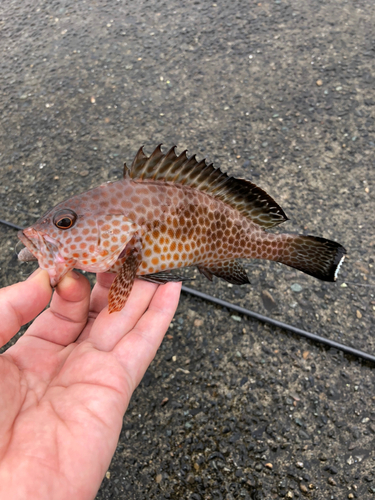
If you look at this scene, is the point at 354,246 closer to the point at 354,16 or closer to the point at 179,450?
the point at 179,450

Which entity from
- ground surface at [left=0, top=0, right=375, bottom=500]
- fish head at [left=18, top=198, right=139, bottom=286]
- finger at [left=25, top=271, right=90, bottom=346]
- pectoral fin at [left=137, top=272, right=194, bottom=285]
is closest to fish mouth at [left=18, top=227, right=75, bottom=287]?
fish head at [left=18, top=198, right=139, bottom=286]

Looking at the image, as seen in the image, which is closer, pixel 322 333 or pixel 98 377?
pixel 98 377

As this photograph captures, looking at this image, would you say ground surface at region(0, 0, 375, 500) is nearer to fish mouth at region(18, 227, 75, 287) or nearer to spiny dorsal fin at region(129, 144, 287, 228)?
spiny dorsal fin at region(129, 144, 287, 228)

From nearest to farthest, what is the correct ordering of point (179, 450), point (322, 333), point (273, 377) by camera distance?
point (179, 450) → point (273, 377) → point (322, 333)

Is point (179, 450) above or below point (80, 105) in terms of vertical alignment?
below

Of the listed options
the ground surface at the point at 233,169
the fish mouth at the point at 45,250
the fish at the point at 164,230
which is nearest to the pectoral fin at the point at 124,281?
the fish at the point at 164,230

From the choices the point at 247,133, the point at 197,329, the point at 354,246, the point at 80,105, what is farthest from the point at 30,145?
the point at 354,246
